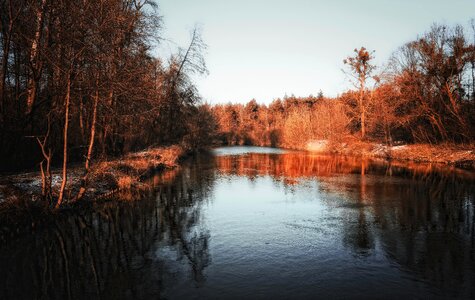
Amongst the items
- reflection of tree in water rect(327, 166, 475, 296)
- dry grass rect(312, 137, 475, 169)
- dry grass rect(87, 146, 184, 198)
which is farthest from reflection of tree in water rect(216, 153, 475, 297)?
dry grass rect(87, 146, 184, 198)

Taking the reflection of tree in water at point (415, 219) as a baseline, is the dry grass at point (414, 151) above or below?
above

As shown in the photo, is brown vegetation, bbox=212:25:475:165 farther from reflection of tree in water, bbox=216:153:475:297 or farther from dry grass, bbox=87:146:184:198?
dry grass, bbox=87:146:184:198

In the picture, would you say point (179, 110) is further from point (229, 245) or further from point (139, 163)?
point (229, 245)

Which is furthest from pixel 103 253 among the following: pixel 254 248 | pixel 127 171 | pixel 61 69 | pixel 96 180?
pixel 127 171

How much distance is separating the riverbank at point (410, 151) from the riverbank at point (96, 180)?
2235 centimetres

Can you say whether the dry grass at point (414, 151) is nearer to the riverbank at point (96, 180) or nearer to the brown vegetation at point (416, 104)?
the brown vegetation at point (416, 104)

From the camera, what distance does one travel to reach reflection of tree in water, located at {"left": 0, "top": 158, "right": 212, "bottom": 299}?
7016 mm

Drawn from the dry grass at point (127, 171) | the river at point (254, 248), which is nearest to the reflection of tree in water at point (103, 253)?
the river at point (254, 248)

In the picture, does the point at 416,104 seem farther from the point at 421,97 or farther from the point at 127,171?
the point at 127,171

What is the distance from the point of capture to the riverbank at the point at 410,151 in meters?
27.4

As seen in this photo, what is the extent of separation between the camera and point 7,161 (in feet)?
53.2

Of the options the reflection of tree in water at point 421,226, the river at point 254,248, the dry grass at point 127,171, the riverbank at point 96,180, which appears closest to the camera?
the river at point 254,248

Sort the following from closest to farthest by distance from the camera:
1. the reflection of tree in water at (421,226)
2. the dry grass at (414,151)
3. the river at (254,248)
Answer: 1. the river at (254,248)
2. the reflection of tree in water at (421,226)
3. the dry grass at (414,151)

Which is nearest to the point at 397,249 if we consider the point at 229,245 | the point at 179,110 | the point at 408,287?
the point at 408,287
